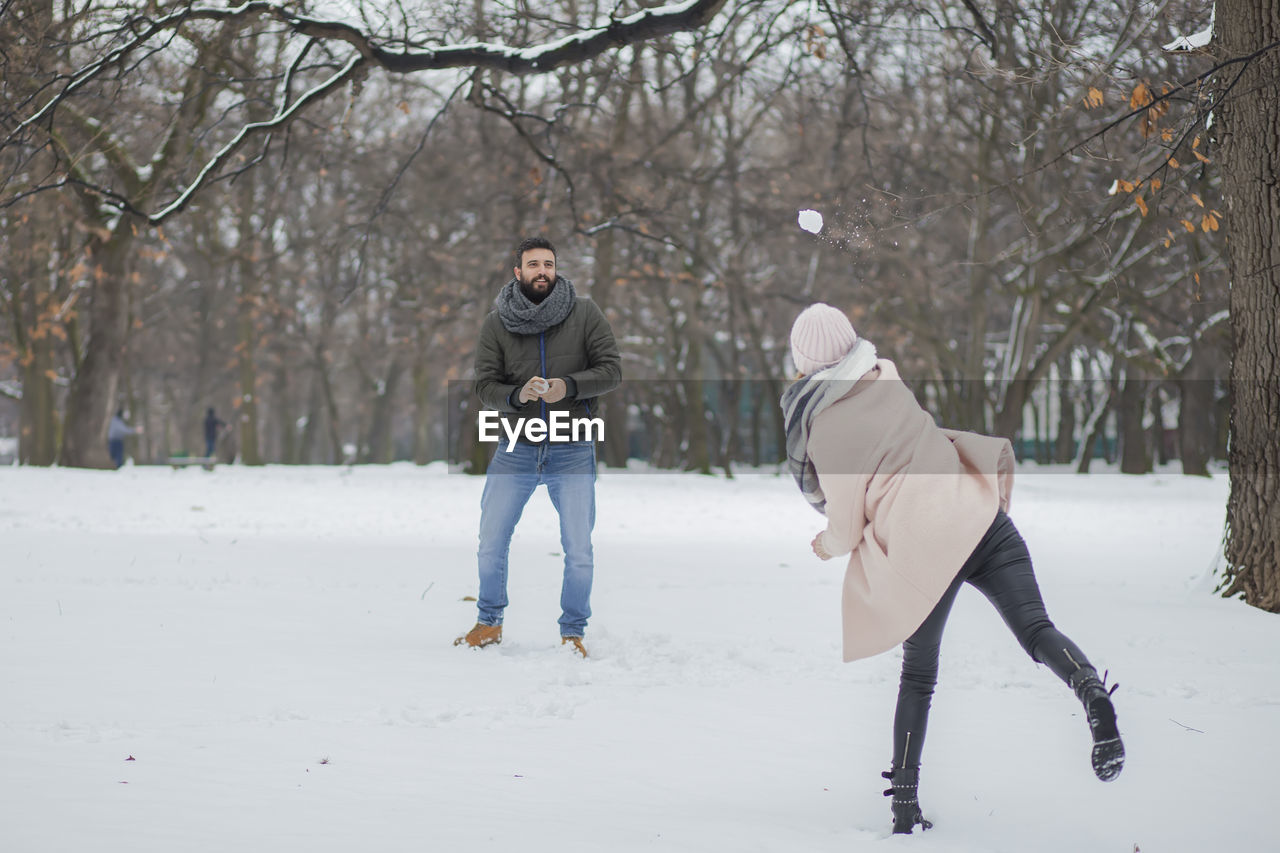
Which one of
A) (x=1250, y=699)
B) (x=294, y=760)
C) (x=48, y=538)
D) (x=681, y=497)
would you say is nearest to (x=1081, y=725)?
(x=1250, y=699)

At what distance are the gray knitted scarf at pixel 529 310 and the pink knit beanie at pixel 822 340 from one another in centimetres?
255

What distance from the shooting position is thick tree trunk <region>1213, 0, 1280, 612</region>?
757cm

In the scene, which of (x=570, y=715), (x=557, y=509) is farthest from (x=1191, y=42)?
(x=570, y=715)

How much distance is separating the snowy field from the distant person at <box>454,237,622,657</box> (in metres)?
0.37

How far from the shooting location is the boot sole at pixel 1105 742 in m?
3.48

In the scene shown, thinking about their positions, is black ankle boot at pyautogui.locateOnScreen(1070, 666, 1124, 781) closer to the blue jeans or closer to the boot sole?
the boot sole

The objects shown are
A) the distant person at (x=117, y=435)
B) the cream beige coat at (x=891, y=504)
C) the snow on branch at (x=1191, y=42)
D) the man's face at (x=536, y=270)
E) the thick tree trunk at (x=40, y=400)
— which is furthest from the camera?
the distant person at (x=117, y=435)

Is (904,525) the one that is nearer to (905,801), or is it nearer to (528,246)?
(905,801)

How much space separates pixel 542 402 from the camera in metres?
6.15

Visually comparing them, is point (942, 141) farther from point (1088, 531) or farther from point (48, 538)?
point (48, 538)

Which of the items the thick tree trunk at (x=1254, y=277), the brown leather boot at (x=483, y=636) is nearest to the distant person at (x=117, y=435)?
the brown leather boot at (x=483, y=636)

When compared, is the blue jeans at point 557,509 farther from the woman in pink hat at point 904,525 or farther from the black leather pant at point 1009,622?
the black leather pant at point 1009,622

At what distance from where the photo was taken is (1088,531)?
583 inches

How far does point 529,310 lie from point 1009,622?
3084 mm
